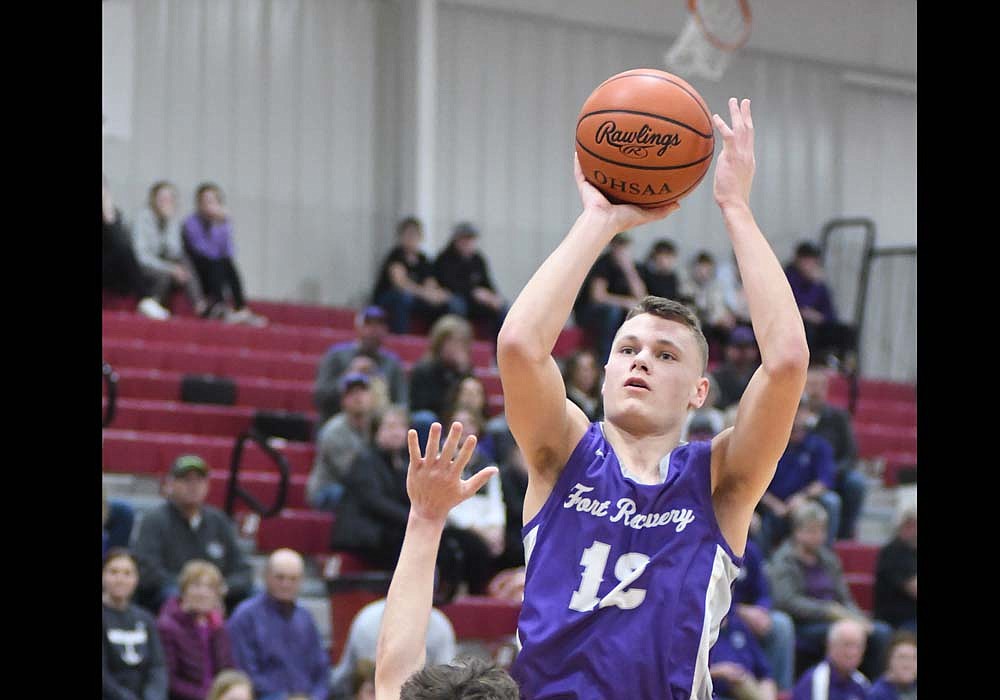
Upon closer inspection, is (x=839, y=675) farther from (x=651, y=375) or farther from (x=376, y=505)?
(x=651, y=375)

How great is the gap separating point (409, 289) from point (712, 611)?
9.76 meters

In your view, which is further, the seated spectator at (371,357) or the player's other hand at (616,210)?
the seated spectator at (371,357)

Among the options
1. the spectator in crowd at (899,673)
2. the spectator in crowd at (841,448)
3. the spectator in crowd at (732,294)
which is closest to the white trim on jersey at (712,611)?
the spectator in crowd at (899,673)

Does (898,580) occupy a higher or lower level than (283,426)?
lower

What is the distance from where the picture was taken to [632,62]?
16.2 meters

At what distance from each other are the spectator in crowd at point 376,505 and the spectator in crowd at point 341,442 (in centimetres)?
39

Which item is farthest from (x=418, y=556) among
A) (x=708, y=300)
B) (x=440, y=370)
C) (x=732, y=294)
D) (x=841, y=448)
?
(x=732, y=294)

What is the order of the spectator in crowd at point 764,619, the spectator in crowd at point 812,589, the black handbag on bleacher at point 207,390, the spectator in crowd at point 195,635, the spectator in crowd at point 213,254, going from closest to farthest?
the spectator in crowd at point 195,635, the spectator in crowd at point 764,619, the spectator in crowd at point 812,589, the black handbag on bleacher at point 207,390, the spectator in crowd at point 213,254

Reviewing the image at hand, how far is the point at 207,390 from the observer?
1088 centimetres

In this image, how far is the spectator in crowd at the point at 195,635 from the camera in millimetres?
7363

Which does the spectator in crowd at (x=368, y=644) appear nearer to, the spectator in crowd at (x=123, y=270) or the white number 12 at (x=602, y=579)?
the white number 12 at (x=602, y=579)

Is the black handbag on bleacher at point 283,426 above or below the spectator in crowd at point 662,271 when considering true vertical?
below

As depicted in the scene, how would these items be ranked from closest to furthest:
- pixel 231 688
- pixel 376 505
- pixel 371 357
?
pixel 231 688
pixel 376 505
pixel 371 357
